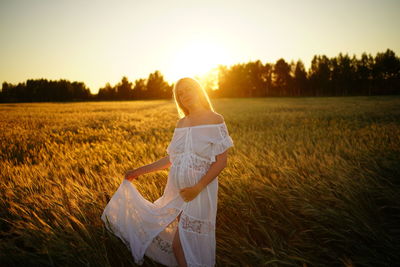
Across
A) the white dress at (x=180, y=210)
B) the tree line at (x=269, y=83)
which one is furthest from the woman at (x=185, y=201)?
the tree line at (x=269, y=83)

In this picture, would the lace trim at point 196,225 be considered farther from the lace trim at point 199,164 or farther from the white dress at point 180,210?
the lace trim at point 199,164

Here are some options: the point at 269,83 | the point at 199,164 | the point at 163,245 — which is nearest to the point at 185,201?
the point at 199,164

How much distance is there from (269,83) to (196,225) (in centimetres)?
7827

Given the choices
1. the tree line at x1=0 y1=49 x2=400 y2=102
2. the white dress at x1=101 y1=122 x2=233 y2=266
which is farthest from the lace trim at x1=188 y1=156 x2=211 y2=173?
the tree line at x1=0 y1=49 x2=400 y2=102

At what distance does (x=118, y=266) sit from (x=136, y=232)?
0.96ft

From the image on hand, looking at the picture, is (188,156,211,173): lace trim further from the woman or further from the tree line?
the tree line

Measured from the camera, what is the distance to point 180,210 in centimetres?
181

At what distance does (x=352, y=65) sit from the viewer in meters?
67.8

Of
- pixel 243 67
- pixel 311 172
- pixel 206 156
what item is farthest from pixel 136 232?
pixel 243 67

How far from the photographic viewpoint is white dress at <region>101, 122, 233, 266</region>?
1658 mm

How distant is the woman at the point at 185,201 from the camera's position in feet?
5.42

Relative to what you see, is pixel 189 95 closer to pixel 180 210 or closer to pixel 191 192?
pixel 191 192

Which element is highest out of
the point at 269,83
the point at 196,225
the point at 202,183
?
the point at 269,83

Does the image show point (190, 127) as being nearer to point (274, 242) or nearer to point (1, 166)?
point (274, 242)
